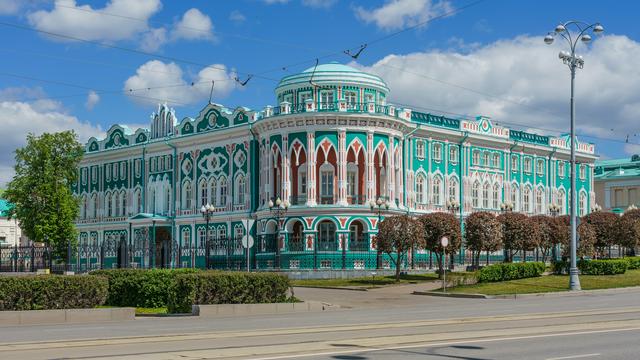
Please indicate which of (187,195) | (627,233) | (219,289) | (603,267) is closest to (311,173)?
(187,195)

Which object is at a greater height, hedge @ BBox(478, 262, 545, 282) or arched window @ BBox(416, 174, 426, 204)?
arched window @ BBox(416, 174, 426, 204)

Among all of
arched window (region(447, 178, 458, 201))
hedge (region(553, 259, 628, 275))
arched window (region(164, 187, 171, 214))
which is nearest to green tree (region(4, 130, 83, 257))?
arched window (region(164, 187, 171, 214))

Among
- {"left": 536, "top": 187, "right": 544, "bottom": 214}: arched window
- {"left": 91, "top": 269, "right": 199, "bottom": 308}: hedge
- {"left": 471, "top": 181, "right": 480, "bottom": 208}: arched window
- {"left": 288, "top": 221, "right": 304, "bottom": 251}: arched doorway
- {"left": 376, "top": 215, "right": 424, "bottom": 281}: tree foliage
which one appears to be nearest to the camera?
{"left": 91, "top": 269, "right": 199, "bottom": 308}: hedge

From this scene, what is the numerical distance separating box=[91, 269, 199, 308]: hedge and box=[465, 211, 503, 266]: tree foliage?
91.2 ft

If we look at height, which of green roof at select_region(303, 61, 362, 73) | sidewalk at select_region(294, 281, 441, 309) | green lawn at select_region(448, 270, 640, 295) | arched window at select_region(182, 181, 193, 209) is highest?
green roof at select_region(303, 61, 362, 73)

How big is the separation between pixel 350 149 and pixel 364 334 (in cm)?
4436

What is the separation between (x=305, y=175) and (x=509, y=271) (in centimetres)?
2372

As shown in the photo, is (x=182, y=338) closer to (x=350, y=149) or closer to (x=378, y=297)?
(x=378, y=297)

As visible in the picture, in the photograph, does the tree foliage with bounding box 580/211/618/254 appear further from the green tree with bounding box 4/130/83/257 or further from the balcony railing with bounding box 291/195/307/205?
the green tree with bounding box 4/130/83/257

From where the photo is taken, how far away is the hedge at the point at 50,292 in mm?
25875

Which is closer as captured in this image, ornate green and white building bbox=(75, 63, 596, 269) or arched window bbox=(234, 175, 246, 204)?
ornate green and white building bbox=(75, 63, 596, 269)

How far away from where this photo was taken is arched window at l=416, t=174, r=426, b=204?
72.1m

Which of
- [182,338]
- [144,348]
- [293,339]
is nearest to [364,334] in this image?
[293,339]

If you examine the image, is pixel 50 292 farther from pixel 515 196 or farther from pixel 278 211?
pixel 515 196
